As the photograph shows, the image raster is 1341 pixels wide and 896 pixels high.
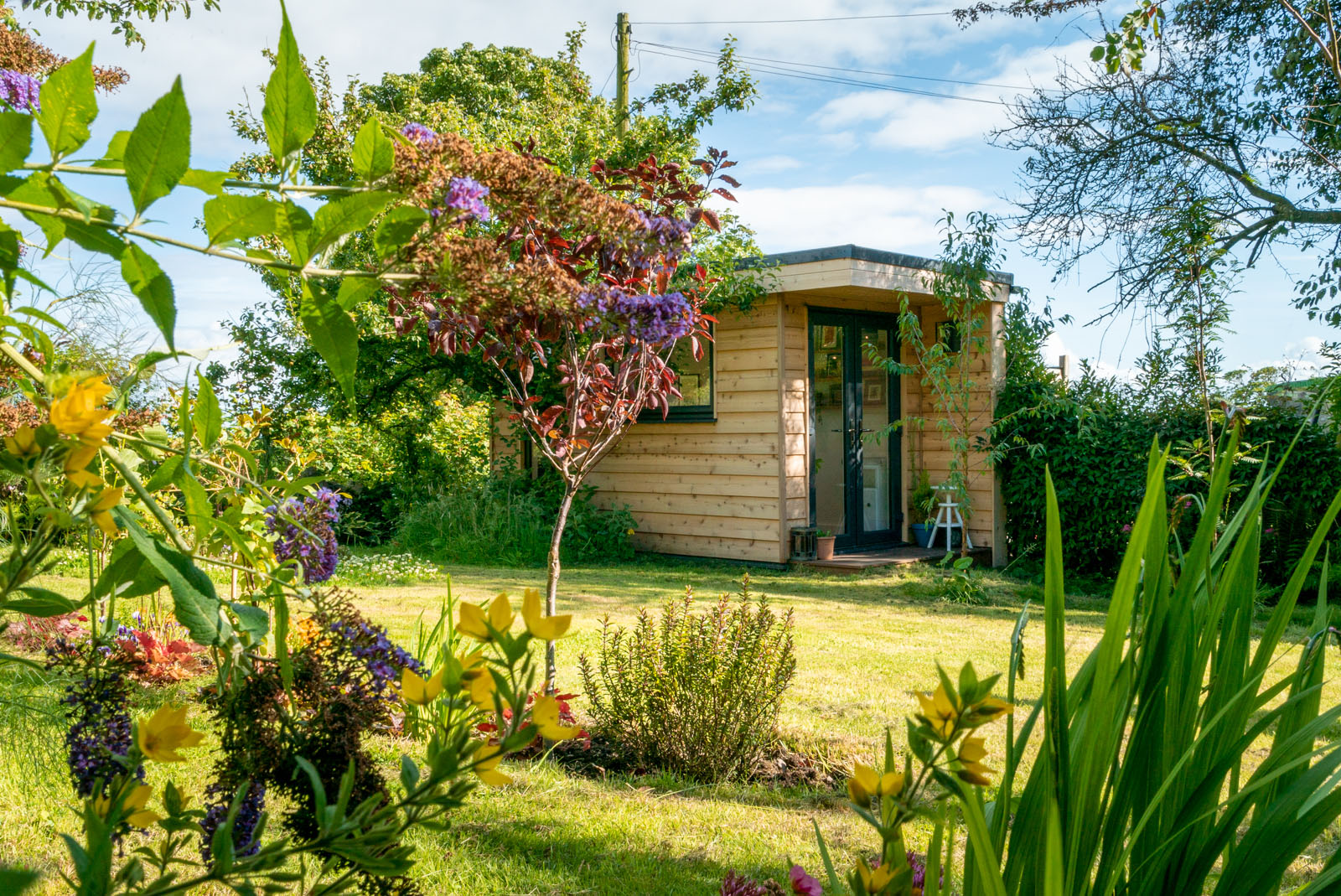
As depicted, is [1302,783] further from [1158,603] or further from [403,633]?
[403,633]

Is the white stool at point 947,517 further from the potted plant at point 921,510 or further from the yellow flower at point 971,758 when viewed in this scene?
the yellow flower at point 971,758

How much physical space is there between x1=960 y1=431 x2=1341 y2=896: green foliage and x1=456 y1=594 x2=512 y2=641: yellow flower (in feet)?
1.65

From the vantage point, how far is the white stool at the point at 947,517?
8406mm

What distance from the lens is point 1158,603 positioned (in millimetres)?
1001

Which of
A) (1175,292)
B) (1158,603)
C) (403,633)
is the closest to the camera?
(1158,603)

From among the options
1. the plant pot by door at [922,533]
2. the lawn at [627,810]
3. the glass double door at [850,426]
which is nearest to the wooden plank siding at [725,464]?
the glass double door at [850,426]

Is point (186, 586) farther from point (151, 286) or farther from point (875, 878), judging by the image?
point (875, 878)

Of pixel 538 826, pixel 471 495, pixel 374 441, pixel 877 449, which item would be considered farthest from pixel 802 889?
pixel 374 441

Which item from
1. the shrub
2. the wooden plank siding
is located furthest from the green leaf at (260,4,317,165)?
the wooden plank siding

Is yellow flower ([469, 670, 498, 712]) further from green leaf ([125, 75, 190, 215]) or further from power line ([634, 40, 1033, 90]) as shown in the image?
power line ([634, 40, 1033, 90])

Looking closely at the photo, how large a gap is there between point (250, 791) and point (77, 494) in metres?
0.44

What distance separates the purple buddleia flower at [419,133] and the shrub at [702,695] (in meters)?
2.12

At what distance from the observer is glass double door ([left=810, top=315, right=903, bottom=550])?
8875 mm

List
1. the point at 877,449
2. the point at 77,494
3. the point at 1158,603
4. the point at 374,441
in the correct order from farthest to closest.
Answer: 1. the point at 374,441
2. the point at 877,449
3. the point at 1158,603
4. the point at 77,494
